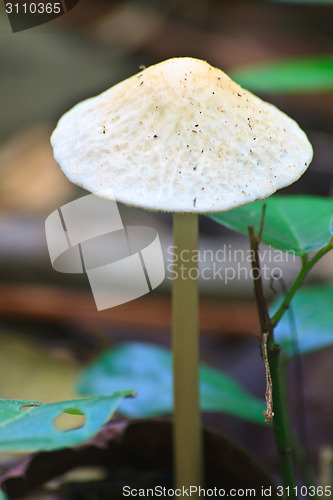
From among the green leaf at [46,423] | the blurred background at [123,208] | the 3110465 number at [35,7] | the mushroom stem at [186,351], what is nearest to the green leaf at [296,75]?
the blurred background at [123,208]

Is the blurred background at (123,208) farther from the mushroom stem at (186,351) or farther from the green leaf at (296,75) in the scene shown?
the mushroom stem at (186,351)

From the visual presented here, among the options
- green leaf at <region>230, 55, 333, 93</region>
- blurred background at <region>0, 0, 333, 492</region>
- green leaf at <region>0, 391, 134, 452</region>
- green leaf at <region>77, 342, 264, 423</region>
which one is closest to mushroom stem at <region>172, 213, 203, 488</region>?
green leaf at <region>77, 342, 264, 423</region>

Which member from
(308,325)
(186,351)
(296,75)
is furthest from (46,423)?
(296,75)

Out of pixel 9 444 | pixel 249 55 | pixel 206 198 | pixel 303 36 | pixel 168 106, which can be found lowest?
pixel 9 444

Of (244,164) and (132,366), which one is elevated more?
(244,164)

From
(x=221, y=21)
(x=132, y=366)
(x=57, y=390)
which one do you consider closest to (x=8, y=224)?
(x=57, y=390)

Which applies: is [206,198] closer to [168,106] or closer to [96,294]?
[168,106]

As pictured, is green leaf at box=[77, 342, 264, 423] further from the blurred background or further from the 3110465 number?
the 3110465 number
